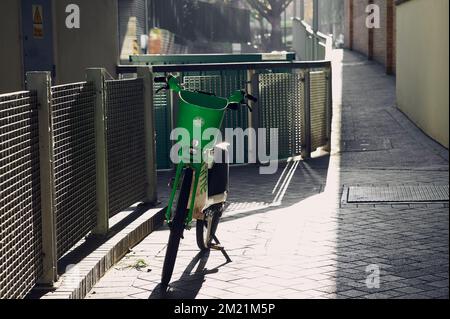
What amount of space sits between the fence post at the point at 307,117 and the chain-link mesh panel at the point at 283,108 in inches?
2.1

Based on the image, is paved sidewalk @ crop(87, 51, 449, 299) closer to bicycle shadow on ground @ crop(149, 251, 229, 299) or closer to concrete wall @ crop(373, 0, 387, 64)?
bicycle shadow on ground @ crop(149, 251, 229, 299)

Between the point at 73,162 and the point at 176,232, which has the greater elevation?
the point at 73,162

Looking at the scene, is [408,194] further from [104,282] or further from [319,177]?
[104,282]

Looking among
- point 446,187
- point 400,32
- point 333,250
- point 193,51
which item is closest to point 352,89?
point 400,32

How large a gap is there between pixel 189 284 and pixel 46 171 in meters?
1.37

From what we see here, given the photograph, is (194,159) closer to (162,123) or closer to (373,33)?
(162,123)

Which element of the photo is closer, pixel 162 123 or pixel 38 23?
pixel 38 23

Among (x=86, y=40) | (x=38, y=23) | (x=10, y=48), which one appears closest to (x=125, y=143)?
(x=10, y=48)

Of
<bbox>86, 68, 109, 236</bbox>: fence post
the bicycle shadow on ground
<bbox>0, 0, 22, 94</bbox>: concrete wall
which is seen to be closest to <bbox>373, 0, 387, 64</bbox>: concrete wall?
<bbox>0, 0, 22, 94</bbox>: concrete wall

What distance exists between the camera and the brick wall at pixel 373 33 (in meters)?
25.3

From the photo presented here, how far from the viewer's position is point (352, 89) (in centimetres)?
2270

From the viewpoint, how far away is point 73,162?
23.9ft
